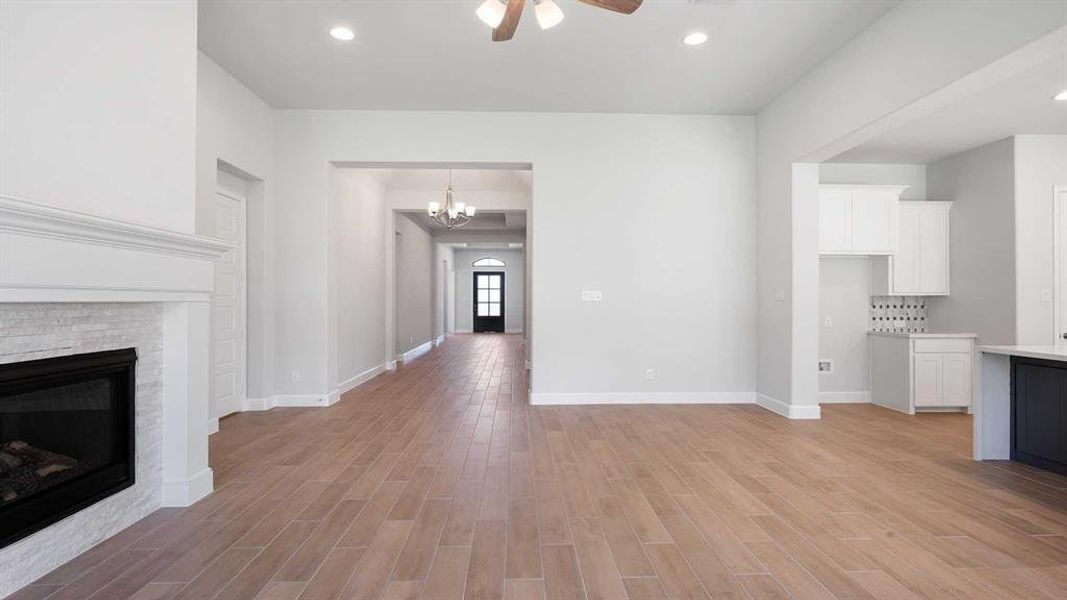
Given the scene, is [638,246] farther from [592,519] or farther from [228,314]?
[228,314]

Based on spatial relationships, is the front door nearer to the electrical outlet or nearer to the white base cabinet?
the electrical outlet

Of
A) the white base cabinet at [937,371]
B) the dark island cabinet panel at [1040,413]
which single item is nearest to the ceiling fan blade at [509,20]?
the dark island cabinet panel at [1040,413]

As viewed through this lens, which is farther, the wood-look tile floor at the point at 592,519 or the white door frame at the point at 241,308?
the white door frame at the point at 241,308

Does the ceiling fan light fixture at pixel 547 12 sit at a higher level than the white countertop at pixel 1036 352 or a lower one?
higher

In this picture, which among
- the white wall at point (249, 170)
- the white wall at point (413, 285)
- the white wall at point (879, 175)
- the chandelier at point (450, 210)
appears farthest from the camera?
the white wall at point (413, 285)

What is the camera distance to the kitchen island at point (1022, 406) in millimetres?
3221

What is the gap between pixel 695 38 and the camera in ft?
12.3

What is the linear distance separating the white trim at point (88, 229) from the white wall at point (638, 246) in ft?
8.94

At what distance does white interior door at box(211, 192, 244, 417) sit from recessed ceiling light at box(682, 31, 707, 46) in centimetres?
419

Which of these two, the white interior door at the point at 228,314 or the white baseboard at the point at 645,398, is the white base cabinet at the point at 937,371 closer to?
the white baseboard at the point at 645,398

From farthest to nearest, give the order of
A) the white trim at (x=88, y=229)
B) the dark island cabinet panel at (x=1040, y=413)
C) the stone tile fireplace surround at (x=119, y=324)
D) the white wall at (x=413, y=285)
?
the white wall at (x=413, y=285) → the dark island cabinet panel at (x=1040, y=413) → the stone tile fireplace surround at (x=119, y=324) → the white trim at (x=88, y=229)

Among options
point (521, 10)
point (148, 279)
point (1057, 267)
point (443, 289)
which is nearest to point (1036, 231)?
point (1057, 267)

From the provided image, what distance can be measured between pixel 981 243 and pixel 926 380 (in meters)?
1.63

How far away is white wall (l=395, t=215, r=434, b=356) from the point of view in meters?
8.97
